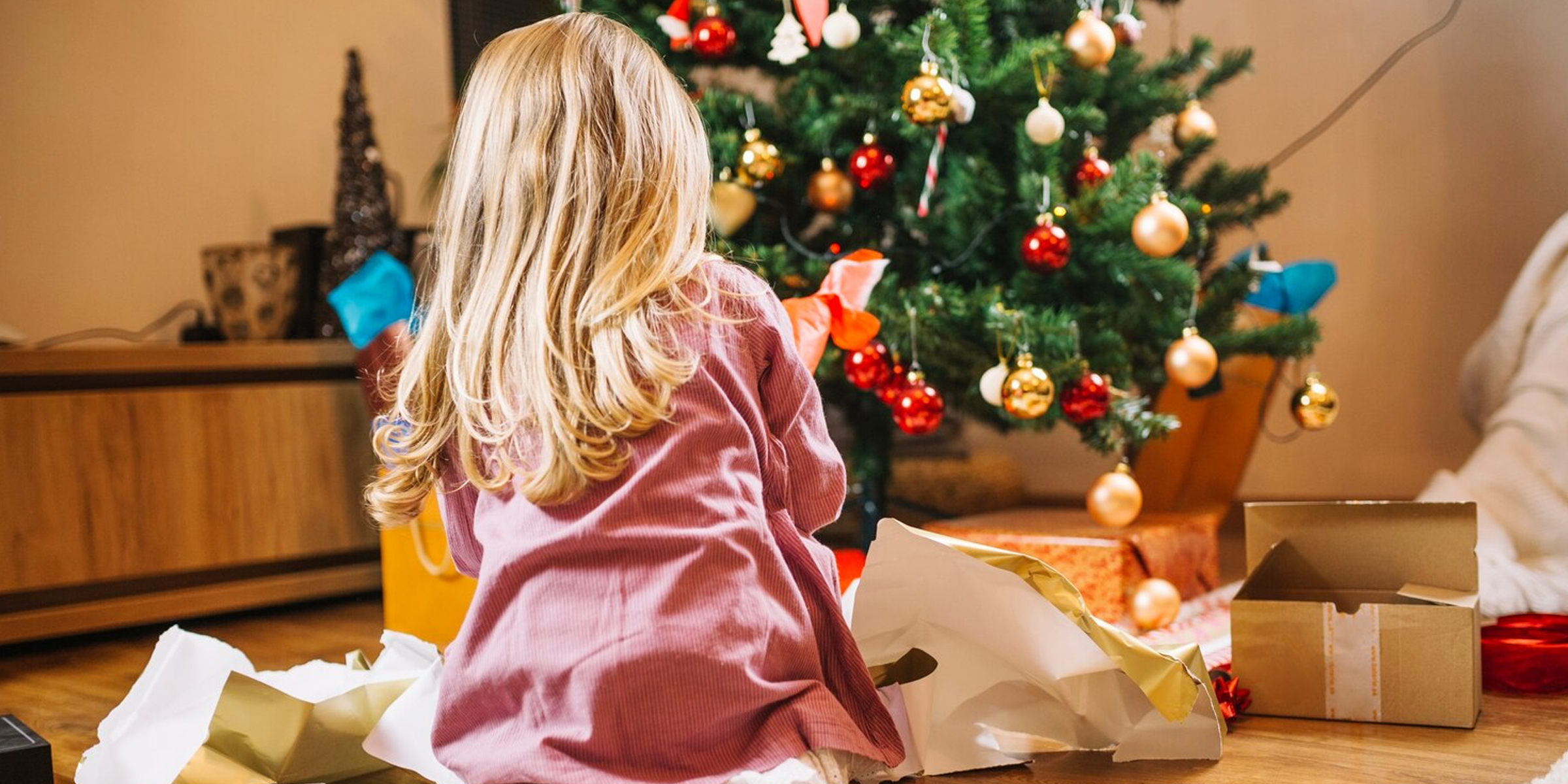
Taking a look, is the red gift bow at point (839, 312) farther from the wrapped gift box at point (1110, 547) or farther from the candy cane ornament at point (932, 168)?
the wrapped gift box at point (1110, 547)

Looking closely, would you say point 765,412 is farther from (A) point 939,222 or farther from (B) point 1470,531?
(A) point 939,222

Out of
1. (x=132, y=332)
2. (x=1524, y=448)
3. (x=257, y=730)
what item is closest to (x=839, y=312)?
(x=257, y=730)

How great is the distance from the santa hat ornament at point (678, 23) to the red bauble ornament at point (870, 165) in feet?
0.88

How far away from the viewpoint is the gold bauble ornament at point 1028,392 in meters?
1.45

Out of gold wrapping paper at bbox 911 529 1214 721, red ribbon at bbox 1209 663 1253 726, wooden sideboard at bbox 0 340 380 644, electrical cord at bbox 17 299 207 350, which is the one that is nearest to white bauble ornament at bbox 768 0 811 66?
gold wrapping paper at bbox 911 529 1214 721

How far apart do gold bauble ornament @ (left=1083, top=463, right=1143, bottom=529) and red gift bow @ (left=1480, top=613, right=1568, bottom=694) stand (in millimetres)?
414

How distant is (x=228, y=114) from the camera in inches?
91.8

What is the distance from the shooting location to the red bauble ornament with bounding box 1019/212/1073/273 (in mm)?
1482

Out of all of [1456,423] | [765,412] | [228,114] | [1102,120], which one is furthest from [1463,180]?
[228,114]

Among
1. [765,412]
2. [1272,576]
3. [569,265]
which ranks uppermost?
[569,265]

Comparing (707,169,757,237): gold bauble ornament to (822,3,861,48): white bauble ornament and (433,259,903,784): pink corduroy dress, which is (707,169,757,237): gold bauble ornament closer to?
(822,3,861,48): white bauble ornament

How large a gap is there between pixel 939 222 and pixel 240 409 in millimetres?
1097

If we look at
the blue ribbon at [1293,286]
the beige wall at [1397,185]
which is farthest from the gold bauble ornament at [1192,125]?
the beige wall at [1397,185]

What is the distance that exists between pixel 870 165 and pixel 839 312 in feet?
1.30
